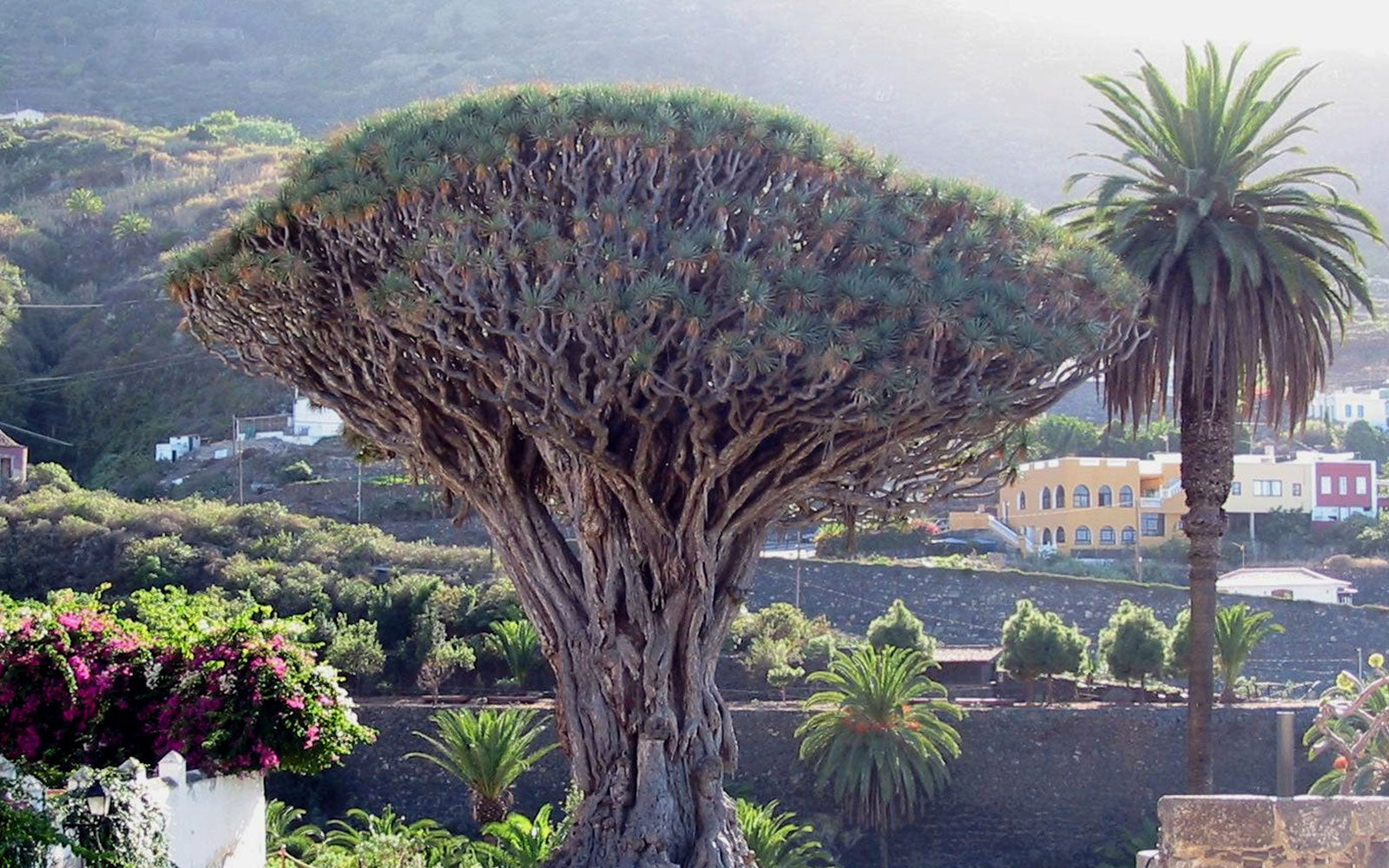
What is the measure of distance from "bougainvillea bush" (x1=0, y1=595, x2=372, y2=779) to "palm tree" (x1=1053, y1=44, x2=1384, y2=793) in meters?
8.19

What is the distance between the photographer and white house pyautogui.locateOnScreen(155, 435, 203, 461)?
6009 cm

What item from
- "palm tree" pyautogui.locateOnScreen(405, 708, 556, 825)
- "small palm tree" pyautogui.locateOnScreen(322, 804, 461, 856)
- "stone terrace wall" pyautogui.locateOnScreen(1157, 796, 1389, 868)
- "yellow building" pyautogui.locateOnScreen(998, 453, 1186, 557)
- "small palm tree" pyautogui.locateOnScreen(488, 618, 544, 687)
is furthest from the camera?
"yellow building" pyautogui.locateOnScreen(998, 453, 1186, 557)

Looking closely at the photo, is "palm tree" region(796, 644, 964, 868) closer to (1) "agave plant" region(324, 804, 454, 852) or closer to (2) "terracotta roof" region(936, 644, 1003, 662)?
(2) "terracotta roof" region(936, 644, 1003, 662)

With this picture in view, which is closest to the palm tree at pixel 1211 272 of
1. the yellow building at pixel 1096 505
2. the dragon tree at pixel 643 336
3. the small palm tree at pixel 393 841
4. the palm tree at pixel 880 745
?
the dragon tree at pixel 643 336

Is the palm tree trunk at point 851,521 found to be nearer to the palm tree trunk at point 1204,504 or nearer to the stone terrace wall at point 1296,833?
the palm tree trunk at point 1204,504

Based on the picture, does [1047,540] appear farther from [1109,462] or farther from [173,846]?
[173,846]

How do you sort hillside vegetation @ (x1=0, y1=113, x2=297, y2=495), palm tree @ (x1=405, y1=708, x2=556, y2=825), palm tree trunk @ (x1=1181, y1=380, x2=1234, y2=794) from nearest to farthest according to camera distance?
1. palm tree trunk @ (x1=1181, y1=380, x2=1234, y2=794)
2. palm tree @ (x1=405, y1=708, x2=556, y2=825)
3. hillside vegetation @ (x1=0, y1=113, x2=297, y2=495)

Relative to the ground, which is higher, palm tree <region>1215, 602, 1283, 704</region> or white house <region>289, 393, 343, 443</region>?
white house <region>289, 393, 343, 443</region>

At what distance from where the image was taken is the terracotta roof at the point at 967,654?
37.5m

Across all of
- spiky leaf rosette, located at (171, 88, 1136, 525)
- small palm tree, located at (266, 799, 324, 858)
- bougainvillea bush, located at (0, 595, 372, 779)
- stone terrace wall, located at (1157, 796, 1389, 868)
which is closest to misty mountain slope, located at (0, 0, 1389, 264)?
small palm tree, located at (266, 799, 324, 858)

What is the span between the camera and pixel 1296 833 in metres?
8.02

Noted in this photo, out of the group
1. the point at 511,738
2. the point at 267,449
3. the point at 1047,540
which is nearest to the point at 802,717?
the point at 511,738

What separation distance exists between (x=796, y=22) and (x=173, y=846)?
154 m

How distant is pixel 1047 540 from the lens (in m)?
56.6
